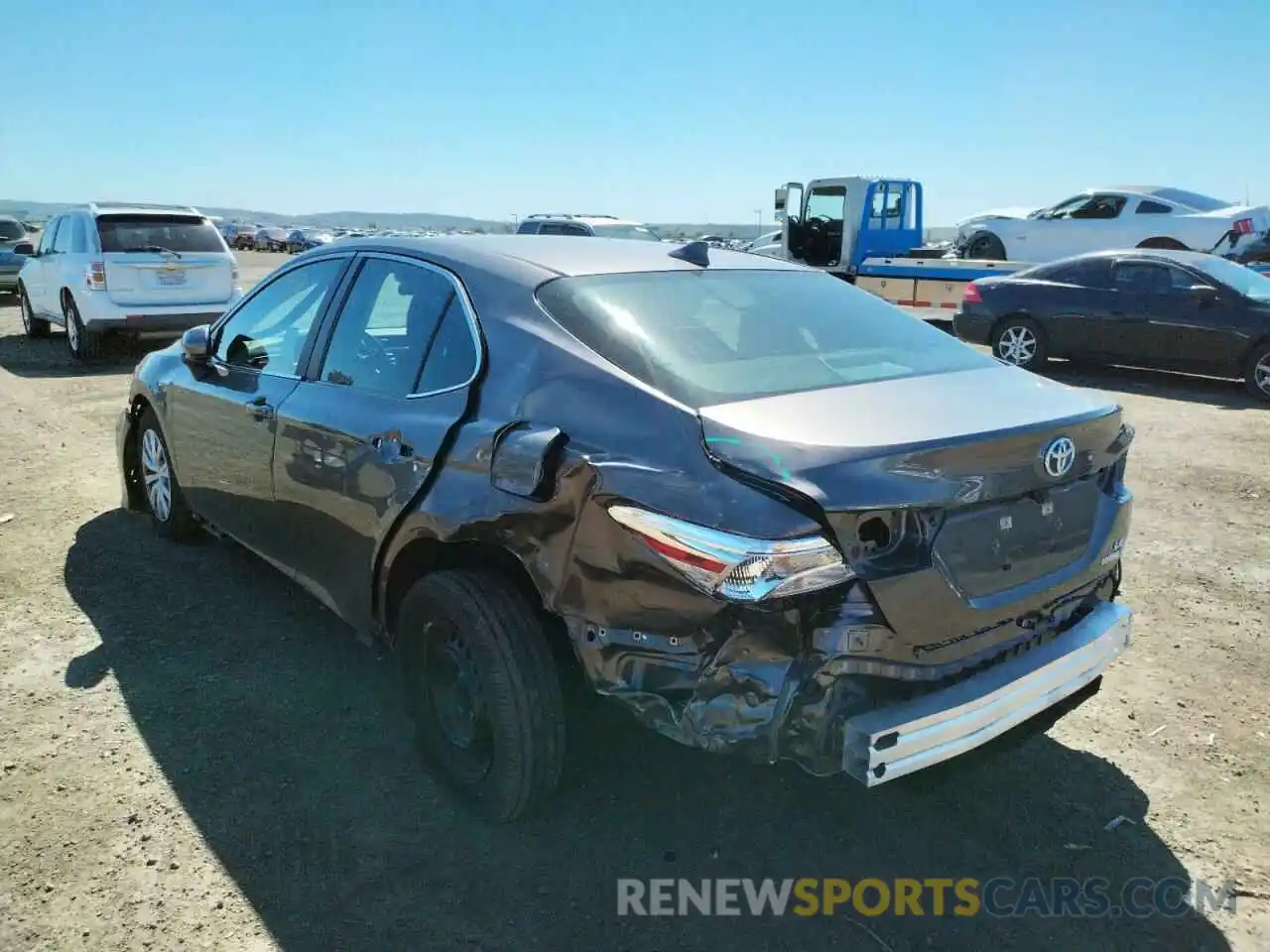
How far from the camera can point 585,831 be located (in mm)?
2904

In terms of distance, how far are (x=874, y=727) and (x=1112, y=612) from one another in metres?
1.05

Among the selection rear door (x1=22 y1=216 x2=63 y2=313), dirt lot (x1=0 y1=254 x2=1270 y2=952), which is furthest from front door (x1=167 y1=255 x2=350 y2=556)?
rear door (x1=22 y1=216 x2=63 y2=313)

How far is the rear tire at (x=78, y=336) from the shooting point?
11.5m

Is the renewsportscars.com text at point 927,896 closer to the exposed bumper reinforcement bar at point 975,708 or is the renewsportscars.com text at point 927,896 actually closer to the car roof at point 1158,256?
the exposed bumper reinforcement bar at point 975,708

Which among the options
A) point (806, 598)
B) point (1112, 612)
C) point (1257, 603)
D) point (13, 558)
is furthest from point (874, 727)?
point (13, 558)

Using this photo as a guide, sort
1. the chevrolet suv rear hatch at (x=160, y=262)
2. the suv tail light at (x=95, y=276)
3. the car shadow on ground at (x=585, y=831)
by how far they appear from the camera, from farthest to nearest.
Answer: the chevrolet suv rear hatch at (x=160, y=262) < the suv tail light at (x=95, y=276) < the car shadow on ground at (x=585, y=831)

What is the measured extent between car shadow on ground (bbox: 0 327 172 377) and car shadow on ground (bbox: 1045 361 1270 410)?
11078 mm

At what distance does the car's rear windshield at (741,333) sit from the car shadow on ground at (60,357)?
9.96m

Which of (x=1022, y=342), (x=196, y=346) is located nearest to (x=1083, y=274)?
(x=1022, y=342)

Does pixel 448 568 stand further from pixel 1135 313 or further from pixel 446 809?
pixel 1135 313

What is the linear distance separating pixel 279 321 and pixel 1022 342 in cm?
986

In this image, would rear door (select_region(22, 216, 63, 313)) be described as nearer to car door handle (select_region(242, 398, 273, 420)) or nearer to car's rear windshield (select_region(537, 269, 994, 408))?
car door handle (select_region(242, 398, 273, 420))

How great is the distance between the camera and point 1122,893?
2.69 m

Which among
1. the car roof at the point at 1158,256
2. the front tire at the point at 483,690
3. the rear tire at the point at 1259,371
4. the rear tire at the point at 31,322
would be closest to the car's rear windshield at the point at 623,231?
the car roof at the point at 1158,256
